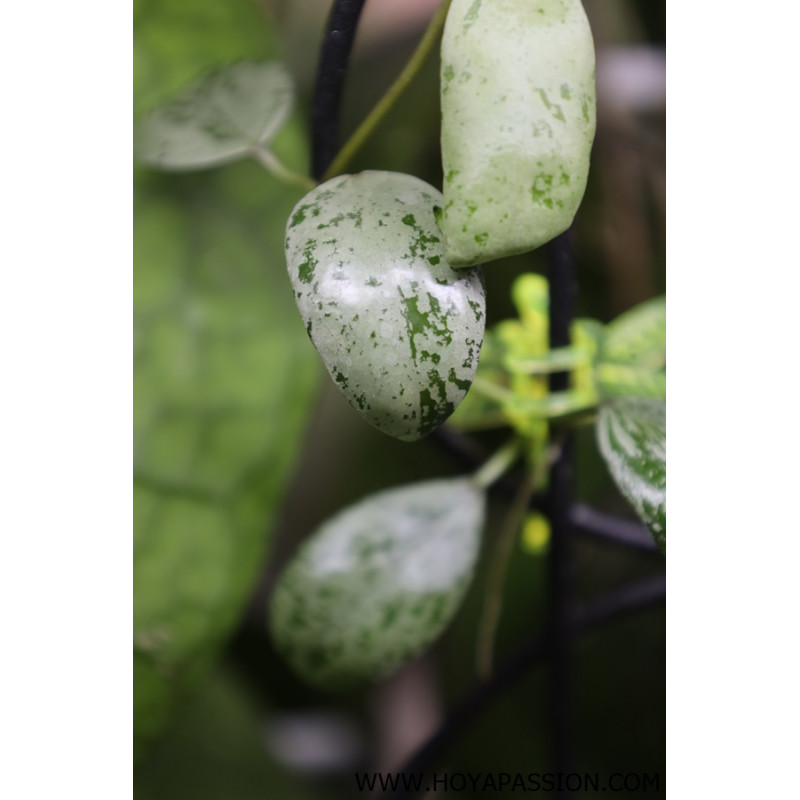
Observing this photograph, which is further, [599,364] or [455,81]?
[599,364]

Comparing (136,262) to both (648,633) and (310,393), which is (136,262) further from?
(648,633)

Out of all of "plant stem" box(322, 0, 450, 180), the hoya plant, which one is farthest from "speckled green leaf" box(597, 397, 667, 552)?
"plant stem" box(322, 0, 450, 180)

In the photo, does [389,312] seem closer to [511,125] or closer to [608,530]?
[511,125]

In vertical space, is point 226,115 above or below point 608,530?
above

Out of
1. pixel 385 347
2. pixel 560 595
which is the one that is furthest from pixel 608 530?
pixel 385 347

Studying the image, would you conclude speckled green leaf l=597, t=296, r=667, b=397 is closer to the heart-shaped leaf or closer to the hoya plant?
the hoya plant

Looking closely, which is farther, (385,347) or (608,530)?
(608,530)

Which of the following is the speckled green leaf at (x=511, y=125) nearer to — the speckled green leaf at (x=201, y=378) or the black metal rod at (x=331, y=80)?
the black metal rod at (x=331, y=80)

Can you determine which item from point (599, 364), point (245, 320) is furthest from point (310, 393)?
point (599, 364)
